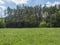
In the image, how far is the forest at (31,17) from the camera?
101000mm

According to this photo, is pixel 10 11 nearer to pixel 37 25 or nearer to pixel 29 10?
pixel 29 10

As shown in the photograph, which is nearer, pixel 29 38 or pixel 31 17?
pixel 29 38

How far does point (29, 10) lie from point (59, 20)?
58643mm

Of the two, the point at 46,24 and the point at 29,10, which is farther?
the point at 29,10

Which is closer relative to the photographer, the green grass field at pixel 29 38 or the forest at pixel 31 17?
the green grass field at pixel 29 38

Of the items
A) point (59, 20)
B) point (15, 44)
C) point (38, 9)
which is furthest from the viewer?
point (38, 9)

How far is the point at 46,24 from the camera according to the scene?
10156 centimetres

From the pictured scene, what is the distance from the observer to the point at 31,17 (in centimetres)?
11706

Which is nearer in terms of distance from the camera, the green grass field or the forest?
the green grass field

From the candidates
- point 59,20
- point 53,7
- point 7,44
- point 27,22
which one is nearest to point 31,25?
point 27,22

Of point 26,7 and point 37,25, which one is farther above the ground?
point 26,7

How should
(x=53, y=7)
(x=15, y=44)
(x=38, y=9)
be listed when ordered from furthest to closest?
(x=38, y=9) < (x=53, y=7) < (x=15, y=44)

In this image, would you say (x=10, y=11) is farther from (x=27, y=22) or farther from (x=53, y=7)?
(x=27, y=22)

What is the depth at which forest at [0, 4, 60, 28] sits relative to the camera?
3976 inches
